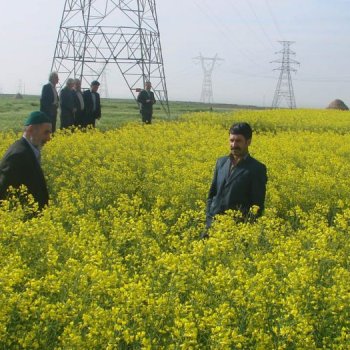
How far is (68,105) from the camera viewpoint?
15211mm

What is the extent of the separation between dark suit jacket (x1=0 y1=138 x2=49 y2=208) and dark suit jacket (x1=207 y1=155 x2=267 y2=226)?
1739 mm

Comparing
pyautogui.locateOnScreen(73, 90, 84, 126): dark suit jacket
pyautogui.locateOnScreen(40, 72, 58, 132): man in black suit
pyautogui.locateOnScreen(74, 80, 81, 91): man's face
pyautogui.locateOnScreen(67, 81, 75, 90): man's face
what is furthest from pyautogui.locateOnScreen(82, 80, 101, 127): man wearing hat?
pyautogui.locateOnScreen(40, 72, 58, 132): man in black suit

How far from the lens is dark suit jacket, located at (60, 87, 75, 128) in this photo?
49.4 ft

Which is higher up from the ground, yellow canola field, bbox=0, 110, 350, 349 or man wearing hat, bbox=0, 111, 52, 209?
man wearing hat, bbox=0, 111, 52, 209

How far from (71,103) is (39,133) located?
905 cm

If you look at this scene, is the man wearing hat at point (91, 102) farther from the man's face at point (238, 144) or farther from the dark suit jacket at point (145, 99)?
the man's face at point (238, 144)

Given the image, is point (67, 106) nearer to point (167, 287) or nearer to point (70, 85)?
point (70, 85)

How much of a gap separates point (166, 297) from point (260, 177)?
2521 mm

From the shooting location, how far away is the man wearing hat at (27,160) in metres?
6.33

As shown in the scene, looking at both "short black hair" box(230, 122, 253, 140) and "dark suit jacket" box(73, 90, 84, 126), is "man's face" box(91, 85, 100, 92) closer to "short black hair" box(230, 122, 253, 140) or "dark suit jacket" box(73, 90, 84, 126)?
"dark suit jacket" box(73, 90, 84, 126)

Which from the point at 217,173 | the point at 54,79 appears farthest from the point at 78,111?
the point at 217,173

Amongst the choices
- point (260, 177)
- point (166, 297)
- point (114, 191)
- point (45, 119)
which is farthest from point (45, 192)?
point (166, 297)

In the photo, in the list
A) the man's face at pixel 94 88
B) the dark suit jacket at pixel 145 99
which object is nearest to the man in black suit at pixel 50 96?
the man's face at pixel 94 88

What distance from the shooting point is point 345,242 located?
5.36 m
